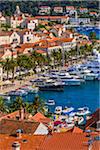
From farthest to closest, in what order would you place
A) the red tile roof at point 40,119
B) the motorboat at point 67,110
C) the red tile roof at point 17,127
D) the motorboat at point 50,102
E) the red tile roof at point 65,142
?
the motorboat at point 50,102
the motorboat at point 67,110
the red tile roof at point 40,119
the red tile roof at point 17,127
the red tile roof at point 65,142

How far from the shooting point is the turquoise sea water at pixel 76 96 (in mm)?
16672

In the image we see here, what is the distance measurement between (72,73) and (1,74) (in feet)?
9.34

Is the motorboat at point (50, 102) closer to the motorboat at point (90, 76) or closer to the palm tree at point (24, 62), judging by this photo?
the motorboat at point (90, 76)

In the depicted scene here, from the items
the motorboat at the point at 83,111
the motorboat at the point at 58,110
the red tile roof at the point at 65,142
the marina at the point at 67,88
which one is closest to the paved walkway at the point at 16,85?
the marina at the point at 67,88

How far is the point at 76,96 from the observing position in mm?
18078

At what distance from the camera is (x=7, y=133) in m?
8.89

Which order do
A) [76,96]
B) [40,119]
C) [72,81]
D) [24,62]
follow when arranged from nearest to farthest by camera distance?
[40,119], [76,96], [72,81], [24,62]

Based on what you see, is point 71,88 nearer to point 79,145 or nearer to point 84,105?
point 84,105

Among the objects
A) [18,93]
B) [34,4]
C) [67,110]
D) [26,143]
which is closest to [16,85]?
[18,93]

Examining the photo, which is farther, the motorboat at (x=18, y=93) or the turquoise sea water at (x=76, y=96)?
the motorboat at (x=18, y=93)

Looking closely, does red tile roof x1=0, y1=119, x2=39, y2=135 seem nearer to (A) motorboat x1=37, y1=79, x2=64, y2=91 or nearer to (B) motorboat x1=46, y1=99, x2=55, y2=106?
(B) motorboat x1=46, y1=99, x2=55, y2=106

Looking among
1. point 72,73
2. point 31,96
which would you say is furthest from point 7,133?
point 72,73

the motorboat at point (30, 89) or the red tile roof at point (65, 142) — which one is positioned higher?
the red tile roof at point (65, 142)

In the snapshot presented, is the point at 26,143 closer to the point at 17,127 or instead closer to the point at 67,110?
the point at 17,127
